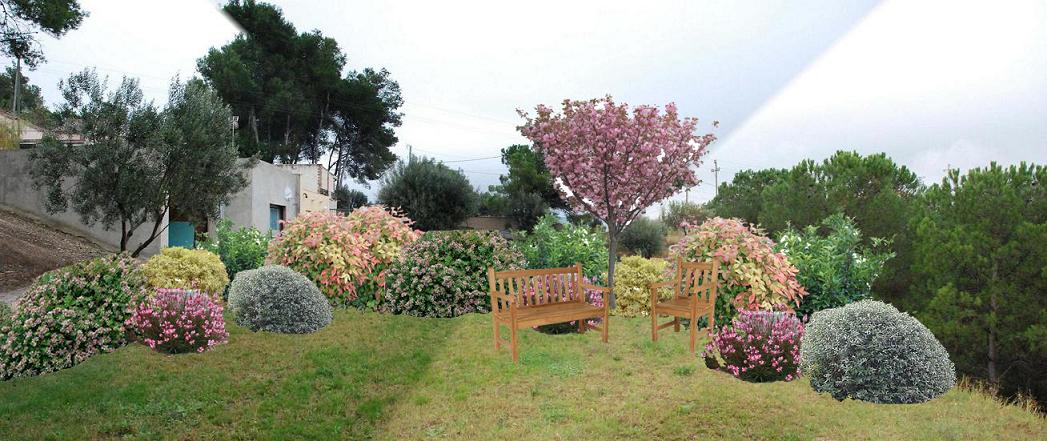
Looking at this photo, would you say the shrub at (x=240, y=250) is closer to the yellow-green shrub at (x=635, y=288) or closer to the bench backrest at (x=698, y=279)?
the yellow-green shrub at (x=635, y=288)

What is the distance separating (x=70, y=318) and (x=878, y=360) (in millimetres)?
7276

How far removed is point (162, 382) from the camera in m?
5.48

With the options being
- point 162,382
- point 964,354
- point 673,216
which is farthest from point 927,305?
point 673,216

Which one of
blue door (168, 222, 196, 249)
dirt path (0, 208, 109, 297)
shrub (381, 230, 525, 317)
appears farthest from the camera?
blue door (168, 222, 196, 249)

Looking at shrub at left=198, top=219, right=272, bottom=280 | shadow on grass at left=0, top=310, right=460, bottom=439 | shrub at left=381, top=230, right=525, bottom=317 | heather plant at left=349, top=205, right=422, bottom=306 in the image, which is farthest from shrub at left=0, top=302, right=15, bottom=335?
shrub at left=198, top=219, right=272, bottom=280

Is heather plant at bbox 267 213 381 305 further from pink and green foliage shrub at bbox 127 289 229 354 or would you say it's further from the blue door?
the blue door

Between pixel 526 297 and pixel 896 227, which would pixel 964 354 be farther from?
pixel 526 297

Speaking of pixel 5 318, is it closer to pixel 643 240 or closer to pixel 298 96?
pixel 643 240

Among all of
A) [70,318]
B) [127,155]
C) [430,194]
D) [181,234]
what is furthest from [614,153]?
[430,194]

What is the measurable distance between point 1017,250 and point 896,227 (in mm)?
2041

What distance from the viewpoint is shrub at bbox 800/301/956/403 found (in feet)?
15.9

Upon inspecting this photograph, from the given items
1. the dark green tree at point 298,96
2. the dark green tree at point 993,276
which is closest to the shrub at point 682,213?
the dark green tree at point 298,96

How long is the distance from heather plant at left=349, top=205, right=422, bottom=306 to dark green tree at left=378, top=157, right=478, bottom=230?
16.9 m

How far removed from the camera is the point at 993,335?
8.90m
